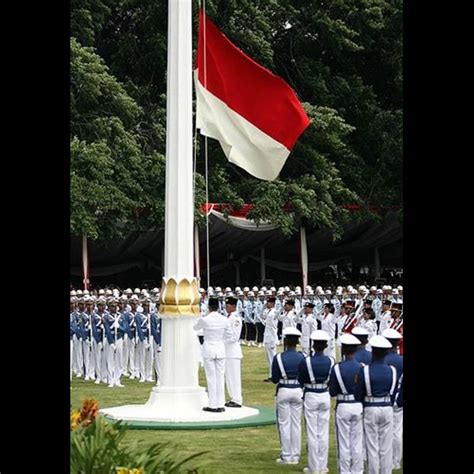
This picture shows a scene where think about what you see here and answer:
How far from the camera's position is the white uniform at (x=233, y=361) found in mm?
15750

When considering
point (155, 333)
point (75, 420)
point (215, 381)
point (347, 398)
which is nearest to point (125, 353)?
point (155, 333)

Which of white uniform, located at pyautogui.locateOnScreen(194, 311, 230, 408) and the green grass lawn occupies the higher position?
white uniform, located at pyautogui.locateOnScreen(194, 311, 230, 408)

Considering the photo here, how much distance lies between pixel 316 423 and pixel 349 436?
0.65 m

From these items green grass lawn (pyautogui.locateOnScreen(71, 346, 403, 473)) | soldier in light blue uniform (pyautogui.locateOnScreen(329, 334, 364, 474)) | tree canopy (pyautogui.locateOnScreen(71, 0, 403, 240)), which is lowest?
green grass lawn (pyautogui.locateOnScreen(71, 346, 403, 473))

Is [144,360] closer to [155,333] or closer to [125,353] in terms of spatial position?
[125,353]

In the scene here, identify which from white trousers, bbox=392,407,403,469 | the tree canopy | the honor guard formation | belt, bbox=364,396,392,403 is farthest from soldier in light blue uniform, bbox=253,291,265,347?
belt, bbox=364,396,392,403

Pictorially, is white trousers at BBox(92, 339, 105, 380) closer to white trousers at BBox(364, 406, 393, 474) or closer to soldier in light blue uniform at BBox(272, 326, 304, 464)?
soldier in light blue uniform at BBox(272, 326, 304, 464)

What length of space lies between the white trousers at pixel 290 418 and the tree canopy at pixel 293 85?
60.8ft

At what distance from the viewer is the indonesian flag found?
585 inches

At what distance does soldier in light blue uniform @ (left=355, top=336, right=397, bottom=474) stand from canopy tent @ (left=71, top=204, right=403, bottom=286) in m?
24.3

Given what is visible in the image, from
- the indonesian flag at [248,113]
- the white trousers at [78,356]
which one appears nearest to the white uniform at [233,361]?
the indonesian flag at [248,113]
